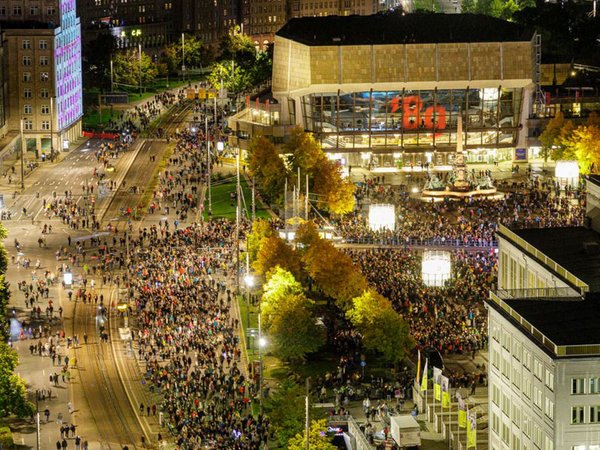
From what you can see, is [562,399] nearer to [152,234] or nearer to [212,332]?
[212,332]

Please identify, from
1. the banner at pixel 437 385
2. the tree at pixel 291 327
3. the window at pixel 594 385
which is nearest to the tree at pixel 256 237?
the tree at pixel 291 327

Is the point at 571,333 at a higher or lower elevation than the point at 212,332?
higher

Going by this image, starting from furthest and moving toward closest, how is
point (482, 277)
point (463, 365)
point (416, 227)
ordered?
point (416, 227), point (482, 277), point (463, 365)

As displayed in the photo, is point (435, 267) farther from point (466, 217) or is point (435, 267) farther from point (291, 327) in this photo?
point (466, 217)

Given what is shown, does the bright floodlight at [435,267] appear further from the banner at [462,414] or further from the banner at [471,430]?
the banner at [471,430]

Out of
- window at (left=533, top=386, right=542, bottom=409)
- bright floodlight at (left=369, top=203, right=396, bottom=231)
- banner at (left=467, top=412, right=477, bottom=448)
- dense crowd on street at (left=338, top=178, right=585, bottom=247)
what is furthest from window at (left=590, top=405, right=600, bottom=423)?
bright floodlight at (left=369, top=203, right=396, bottom=231)

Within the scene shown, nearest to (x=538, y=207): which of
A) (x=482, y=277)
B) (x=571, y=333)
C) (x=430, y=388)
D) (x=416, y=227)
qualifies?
(x=416, y=227)
